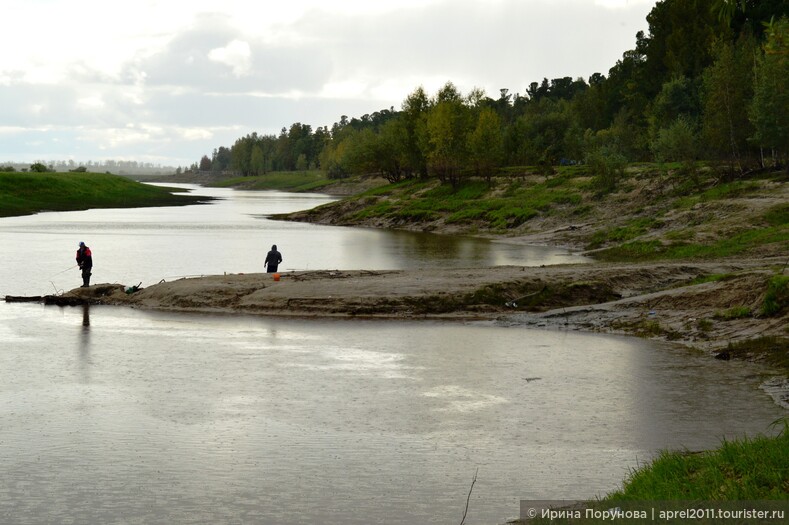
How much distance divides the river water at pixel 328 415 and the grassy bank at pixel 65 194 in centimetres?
9085

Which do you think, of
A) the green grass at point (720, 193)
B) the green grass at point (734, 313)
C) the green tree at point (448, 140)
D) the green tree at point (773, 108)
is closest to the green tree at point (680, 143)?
the green tree at point (773, 108)

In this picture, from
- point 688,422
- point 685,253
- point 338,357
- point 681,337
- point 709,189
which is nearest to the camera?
point 688,422

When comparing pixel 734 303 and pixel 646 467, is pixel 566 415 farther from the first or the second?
pixel 734 303

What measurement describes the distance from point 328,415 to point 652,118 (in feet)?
300

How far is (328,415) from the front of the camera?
20.0 m

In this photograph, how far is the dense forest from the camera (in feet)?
240

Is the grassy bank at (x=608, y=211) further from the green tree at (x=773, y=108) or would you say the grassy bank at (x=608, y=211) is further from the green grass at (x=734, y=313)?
the green grass at (x=734, y=313)

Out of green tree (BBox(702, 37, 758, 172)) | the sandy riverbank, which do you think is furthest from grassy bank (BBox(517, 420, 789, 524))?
green tree (BBox(702, 37, 758, 172))

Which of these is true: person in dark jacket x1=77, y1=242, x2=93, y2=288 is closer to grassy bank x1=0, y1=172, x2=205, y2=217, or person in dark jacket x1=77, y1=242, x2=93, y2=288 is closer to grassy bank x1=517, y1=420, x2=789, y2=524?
grassy bank x1=517, y1=420, x2=789, y2=524

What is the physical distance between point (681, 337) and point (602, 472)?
14.4 meters

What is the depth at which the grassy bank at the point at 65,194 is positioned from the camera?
395ft

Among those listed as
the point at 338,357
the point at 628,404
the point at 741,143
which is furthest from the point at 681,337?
the point at 741,143

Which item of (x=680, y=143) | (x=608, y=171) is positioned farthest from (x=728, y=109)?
(x=608, y=171)

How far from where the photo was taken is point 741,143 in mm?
75938
